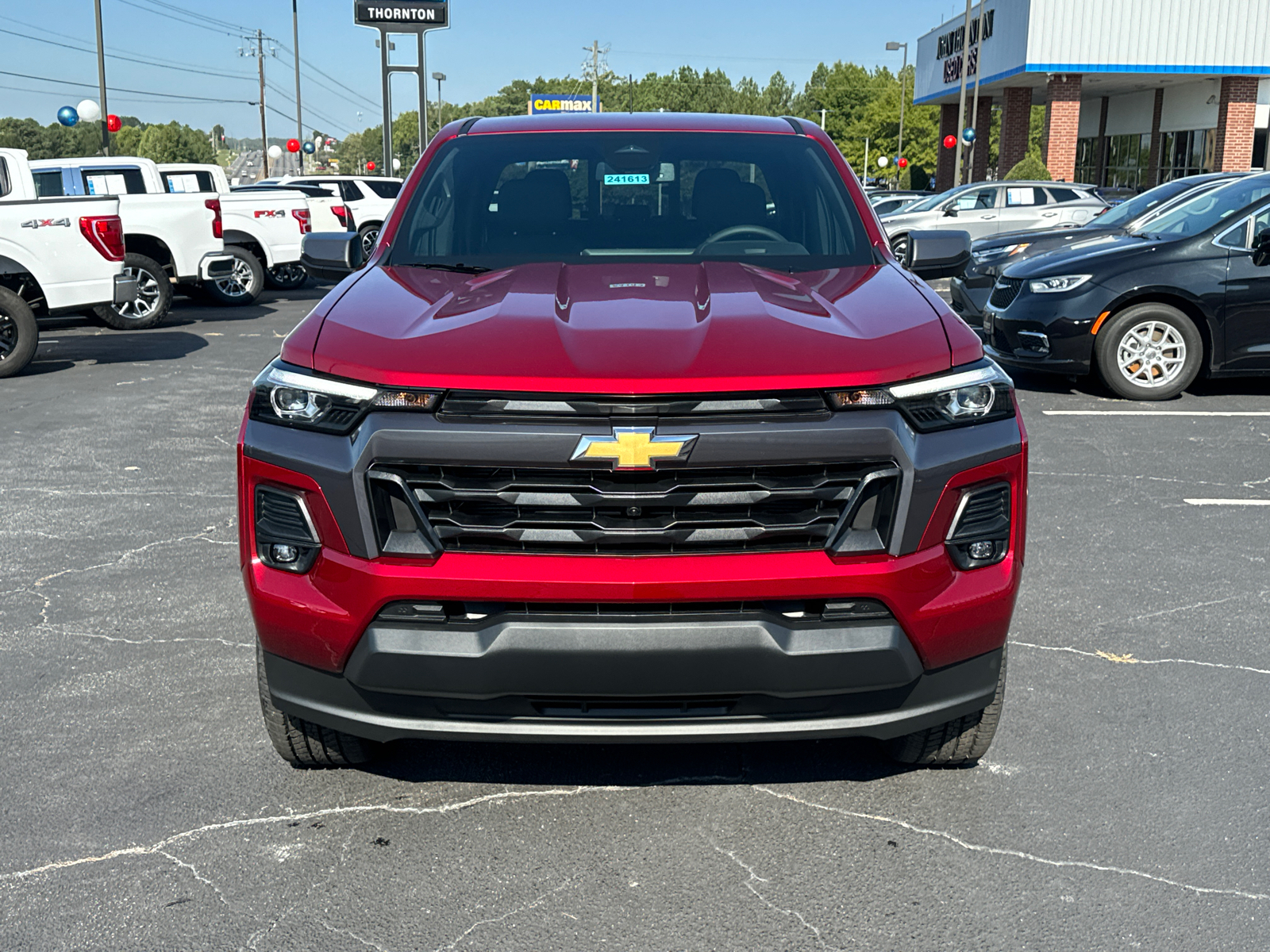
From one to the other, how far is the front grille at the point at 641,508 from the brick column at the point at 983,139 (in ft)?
163

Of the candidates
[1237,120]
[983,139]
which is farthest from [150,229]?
[983,139]

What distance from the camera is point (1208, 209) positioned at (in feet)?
33.4

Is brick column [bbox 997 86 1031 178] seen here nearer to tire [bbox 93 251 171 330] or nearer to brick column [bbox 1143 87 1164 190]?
brick column [bbox 1143 87 1164 190]

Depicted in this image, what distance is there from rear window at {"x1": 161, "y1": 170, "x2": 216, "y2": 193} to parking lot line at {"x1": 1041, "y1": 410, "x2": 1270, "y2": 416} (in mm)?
12602

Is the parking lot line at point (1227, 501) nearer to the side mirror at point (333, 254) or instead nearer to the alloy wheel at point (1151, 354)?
the alloy wheel at point (1151, 354)

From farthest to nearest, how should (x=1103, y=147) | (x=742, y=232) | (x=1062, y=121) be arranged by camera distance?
1. (x=1103, y=147)
2. (x=1062, y=121)
3. (x=742, y=232)

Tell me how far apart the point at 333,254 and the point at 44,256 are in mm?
8202

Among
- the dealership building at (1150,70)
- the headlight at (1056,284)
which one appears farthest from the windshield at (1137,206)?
the dealership building at (1150,70)

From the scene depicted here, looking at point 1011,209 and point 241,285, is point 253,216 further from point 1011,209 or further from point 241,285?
point 1011,209

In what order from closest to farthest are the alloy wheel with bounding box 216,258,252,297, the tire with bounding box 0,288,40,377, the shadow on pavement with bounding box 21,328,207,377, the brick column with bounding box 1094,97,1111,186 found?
the tire with bounding box 0,288,40,377 < the shadow on pavement with bounding box 21,328,207,377 < the alloy wheel with bounding box 216,258,252,297 < the brick column with bounding box 1094,97,1111,186

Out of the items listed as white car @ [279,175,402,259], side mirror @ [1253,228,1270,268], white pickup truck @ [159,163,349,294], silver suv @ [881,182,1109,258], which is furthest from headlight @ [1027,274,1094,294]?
white car @ [279,175,402,259]

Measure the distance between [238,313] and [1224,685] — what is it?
1552 cm

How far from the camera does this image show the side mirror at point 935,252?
4.81 m

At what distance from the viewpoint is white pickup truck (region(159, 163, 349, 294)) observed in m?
17.6
